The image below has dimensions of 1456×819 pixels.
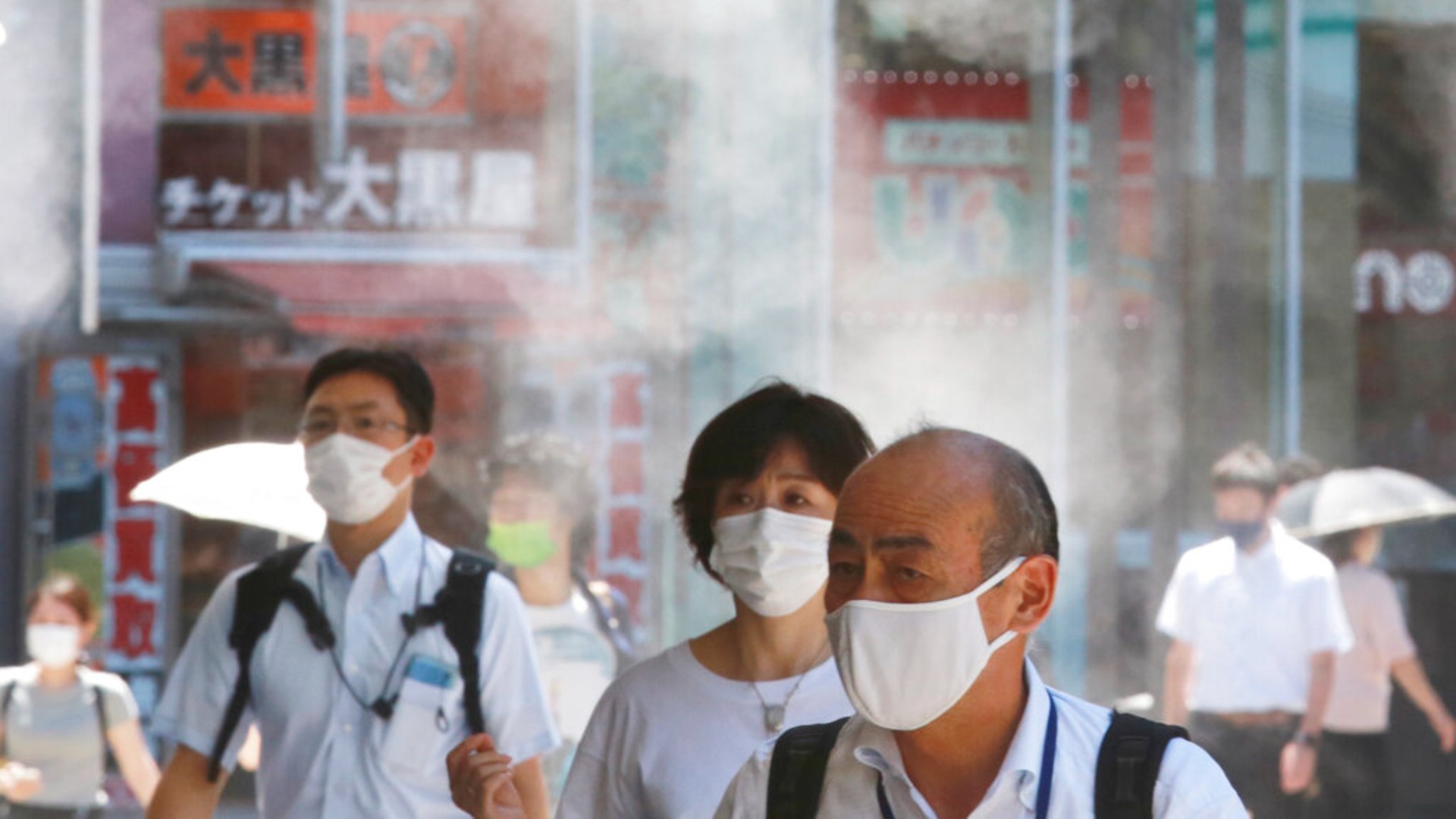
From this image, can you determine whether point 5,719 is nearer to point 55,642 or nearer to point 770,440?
point 55,642

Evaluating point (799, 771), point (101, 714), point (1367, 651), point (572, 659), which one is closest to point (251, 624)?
point (799, 771)

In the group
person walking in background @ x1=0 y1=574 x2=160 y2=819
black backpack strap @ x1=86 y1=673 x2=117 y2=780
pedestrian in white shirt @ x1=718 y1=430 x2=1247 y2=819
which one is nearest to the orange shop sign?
person walking in background @ x1=0 y1=574 x2=160 y2=819

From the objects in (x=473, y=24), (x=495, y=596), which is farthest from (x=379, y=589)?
(x=473, y=24)

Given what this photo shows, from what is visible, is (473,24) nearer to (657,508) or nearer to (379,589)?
(657,508)

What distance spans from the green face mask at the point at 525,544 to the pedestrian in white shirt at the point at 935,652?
288 centimetres

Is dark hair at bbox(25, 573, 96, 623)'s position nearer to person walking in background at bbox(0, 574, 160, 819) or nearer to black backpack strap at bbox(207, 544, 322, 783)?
person walking in background at bbox(0, 574, 160, 819)

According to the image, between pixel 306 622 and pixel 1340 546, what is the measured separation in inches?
152

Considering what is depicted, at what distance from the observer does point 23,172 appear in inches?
229

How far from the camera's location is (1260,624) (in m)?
4.91

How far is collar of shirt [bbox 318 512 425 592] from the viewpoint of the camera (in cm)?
270

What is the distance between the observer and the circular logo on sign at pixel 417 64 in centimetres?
592

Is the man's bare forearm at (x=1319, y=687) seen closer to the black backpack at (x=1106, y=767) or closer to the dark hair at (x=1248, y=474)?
the dark hair at (x=1248, y=474)

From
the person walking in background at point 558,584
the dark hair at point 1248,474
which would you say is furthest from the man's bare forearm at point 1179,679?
the person walking in background at point 558,584

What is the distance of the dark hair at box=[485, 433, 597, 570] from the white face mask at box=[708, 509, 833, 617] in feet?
7.64
